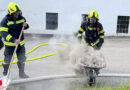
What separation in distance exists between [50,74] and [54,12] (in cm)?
533

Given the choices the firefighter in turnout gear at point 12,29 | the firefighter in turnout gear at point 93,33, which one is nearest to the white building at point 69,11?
the firefighter in turnout gear at point 93,33

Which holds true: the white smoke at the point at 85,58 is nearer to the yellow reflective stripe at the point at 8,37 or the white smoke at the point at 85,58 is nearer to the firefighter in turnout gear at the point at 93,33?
the firefighter in turnout gear at the point at 93,33

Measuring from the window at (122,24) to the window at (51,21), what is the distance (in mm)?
3256

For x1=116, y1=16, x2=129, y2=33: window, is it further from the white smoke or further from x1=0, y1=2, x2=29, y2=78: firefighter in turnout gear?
x1=0, y1=2, x2=29, y2=78: firefighter in turnout gear

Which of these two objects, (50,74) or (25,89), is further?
(50,74)

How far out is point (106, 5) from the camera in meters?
10.9

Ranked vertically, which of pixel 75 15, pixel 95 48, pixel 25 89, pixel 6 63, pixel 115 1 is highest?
pixel 115 1

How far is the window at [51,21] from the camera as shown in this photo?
1130 cm

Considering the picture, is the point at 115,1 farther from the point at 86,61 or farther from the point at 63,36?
the point at 86,61

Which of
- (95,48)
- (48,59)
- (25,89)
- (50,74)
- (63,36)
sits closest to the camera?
(25,89)

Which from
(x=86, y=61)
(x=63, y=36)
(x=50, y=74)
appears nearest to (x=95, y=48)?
(x=86, y=61)

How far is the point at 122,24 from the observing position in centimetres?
1145

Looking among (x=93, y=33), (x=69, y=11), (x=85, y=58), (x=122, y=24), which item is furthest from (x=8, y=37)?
(x=122, y=24)

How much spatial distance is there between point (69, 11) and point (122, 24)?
2.88 meters
